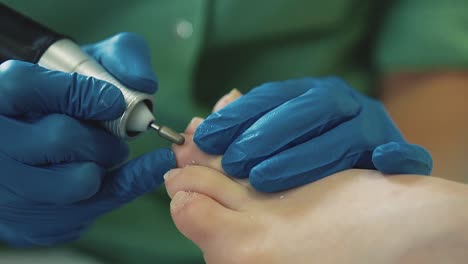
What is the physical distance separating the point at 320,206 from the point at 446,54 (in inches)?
20.8

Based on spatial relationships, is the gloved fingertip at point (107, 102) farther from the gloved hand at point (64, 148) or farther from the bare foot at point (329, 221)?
the bare foot at point (329, 221)

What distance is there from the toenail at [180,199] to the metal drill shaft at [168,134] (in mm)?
69

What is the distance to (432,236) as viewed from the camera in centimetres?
61

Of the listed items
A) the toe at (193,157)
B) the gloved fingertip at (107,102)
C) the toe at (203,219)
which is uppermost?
the gloved fingertip at (107,102)

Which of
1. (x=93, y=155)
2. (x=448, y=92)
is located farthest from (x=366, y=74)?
(x=93, y=155)

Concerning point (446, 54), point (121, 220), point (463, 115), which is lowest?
point (121, 220)

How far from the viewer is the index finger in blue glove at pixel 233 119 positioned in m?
0.67

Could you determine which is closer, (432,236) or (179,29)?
(432,236)

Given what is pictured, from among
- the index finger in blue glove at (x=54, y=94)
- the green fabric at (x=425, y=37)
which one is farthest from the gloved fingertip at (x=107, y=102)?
the green fabric at (x=425, y=37)

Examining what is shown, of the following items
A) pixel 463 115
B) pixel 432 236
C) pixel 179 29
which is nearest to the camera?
pixel 432 236

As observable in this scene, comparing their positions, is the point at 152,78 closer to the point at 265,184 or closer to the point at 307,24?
the point at 265,184

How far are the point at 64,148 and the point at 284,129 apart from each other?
250 mm

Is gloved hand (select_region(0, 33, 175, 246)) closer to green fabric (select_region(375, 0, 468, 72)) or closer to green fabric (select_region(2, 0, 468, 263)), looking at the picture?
green fabric (select_region(2, 0, 468, 263))

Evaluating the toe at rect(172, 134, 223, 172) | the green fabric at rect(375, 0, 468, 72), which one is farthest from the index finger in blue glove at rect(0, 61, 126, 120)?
the green fabric at rect(375, 0, 468, 72)
